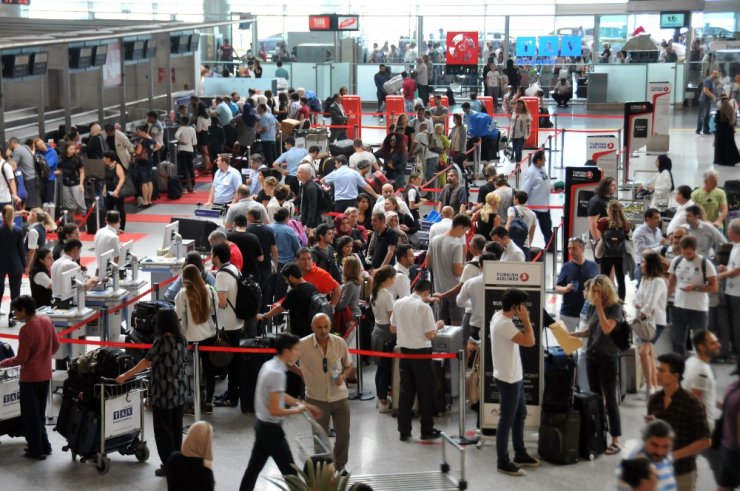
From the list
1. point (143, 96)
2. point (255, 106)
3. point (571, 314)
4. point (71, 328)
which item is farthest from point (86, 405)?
point (143, 96)

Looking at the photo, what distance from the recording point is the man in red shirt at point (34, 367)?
361 inches

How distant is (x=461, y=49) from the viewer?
121 feet

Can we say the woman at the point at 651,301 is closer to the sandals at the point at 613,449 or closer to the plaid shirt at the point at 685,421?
the sandals at the point at 613,449

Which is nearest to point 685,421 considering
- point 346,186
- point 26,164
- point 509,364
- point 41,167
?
point 509,364

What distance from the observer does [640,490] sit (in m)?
6.04

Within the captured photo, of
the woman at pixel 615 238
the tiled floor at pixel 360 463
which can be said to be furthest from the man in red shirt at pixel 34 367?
the woman at pixel 615 238

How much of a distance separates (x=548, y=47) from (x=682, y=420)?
31011 millimetres

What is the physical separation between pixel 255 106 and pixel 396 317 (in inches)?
620

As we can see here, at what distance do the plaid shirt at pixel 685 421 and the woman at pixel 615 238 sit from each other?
5578mm

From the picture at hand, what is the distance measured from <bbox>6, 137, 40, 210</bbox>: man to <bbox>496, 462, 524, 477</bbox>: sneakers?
36.6 feet

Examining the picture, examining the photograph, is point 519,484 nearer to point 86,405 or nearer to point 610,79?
point 86,405

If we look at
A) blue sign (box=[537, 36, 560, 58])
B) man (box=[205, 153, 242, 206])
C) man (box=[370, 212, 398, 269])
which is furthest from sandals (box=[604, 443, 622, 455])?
blue sign (box=[537, 36, 560, 58])

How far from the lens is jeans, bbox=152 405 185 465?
876 centimetres

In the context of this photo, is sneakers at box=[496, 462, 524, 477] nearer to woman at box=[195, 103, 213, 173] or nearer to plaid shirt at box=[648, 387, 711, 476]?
plaid shirt at box=[648, 387, 711, 476]
